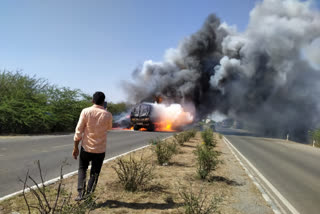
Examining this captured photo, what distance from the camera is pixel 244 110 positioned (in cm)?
4591

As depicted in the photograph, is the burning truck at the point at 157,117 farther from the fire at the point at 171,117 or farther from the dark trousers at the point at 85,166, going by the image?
the dark trousers at the point at 85,166

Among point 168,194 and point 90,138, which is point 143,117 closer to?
point 168,194

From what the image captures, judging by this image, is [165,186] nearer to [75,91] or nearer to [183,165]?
[183,165]

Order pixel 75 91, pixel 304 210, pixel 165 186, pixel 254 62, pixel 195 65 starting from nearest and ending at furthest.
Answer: pixel 304 210 → pixel 165 186 → pixel 75 91 → pixel 254 62 → pixel 195 65

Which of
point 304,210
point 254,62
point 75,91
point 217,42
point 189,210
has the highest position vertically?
point 217,42

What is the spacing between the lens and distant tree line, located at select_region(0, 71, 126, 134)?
1795 cm

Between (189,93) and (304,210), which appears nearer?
(304,210)

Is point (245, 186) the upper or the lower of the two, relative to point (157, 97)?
lower

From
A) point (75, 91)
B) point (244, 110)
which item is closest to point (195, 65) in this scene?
point (244, 110)

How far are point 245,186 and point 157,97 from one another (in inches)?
1435

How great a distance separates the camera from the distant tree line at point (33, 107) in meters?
17.9

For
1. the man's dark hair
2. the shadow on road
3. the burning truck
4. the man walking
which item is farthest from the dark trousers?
the burning truck

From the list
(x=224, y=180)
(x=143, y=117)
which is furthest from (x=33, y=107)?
(x=224, y=180)

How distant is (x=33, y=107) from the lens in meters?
18.9
